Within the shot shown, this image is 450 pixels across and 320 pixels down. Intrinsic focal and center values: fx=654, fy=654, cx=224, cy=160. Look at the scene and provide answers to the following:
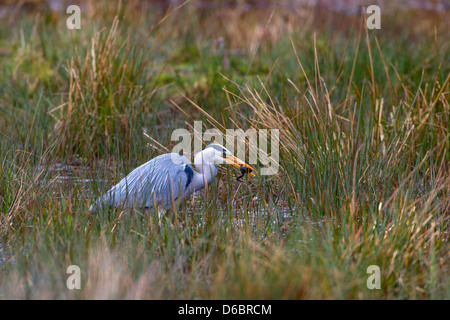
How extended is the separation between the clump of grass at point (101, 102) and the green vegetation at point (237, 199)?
0.02 metres

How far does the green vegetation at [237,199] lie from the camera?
9.95 feet

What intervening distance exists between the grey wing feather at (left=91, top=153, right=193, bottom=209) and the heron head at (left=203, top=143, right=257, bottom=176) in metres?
0.21

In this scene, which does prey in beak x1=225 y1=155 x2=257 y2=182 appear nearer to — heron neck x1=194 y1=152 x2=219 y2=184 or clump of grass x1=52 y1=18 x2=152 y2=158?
heron neck x1=194 y1=152 x2=219 y2=184

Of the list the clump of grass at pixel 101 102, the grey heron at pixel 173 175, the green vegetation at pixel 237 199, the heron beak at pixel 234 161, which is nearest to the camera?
the green vegetation at pixel 237 199

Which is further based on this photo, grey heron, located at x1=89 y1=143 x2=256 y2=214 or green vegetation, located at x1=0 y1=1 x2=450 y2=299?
grey heron, located at x1=89 y1=143 x2=256 y2=214

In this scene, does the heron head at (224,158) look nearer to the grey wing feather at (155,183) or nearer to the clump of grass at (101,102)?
the grey wing feather at (155,183)

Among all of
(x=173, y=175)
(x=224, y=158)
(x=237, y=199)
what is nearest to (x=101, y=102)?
(x=173, y=175)

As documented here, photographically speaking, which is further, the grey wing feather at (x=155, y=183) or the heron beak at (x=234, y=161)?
the heron beak at (x=234, y=161)

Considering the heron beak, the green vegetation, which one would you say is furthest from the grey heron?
the green vegetation

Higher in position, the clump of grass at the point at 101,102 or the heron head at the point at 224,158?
the clump of grass at the point at 101,102

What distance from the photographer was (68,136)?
17.8ft

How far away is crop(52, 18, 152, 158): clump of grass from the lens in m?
5.39

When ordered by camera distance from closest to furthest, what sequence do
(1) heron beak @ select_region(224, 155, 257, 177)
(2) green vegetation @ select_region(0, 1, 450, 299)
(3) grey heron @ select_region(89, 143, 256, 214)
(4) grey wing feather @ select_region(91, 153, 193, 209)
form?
(2) green vegetation @ select_region(0, 1, 450, 299)
(4) grey wing feather @ select_region(91, 153, 193, 209)
(3) grey heron @ select_region(89, 143, 256, 214)
(1) heron beak @ select_region(224, 155, 257, 177)

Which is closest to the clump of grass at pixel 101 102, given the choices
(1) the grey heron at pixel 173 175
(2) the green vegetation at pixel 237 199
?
(2) the green vegetation at pixel 237 199
